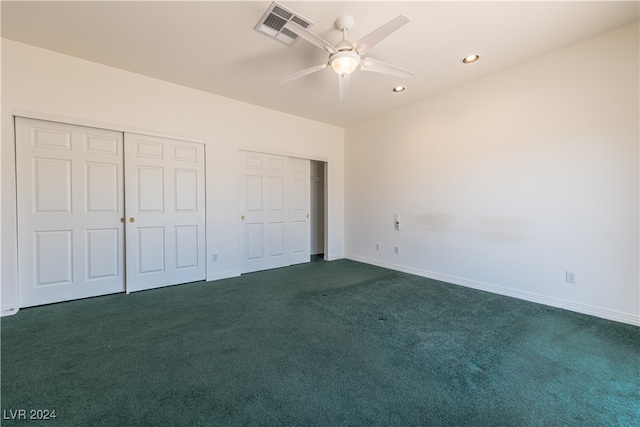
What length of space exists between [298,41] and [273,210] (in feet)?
8.87

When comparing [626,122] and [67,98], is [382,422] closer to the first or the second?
[626,122]

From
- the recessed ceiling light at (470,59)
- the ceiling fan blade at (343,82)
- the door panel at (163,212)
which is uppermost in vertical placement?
the recessed ceiling light at (470,59)

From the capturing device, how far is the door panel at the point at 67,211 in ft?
8.79

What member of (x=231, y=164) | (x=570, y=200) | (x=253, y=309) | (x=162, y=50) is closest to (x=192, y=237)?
(x=231, y=164)

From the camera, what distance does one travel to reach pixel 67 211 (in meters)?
2.87

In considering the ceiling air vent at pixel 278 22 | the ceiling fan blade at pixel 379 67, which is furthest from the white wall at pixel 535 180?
the ceiling air vent at pixel 278 22

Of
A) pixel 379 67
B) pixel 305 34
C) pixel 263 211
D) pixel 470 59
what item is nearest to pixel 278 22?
pixel 305 34

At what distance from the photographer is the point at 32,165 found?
2.68 metres

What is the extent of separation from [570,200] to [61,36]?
5419 mm

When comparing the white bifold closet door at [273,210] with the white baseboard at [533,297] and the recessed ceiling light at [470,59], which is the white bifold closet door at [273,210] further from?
the recessed ceiling light at [470,59]

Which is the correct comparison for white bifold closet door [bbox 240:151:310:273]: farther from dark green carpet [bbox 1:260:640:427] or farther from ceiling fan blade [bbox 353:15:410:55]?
ceiling fan blade [bbox 353:15:410:55]

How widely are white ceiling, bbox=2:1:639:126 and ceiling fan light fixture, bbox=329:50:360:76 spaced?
328mm

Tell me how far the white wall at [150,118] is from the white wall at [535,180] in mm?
2224

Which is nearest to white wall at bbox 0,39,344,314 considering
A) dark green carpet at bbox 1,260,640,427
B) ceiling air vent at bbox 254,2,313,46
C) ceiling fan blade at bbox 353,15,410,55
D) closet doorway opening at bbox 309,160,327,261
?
closet doorway opening at bbox 309,160,327,261
